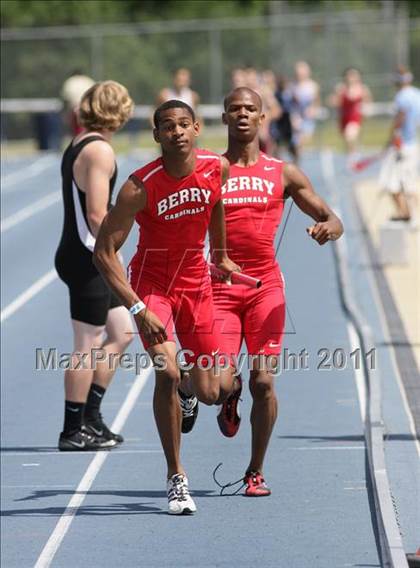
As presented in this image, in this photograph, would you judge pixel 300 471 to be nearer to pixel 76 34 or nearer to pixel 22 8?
pixel 76 34

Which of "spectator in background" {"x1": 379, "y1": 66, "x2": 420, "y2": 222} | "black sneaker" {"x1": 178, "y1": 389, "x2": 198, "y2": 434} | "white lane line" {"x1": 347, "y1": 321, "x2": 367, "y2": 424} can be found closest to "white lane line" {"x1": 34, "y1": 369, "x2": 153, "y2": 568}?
"black sneaker" {"x1": 178, "y1": 389, "x2": 198, "y2": 434}

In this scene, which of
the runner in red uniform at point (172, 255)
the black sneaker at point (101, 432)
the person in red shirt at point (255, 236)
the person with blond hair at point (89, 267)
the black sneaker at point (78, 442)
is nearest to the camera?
the runner in red uniform at point (172, 255)

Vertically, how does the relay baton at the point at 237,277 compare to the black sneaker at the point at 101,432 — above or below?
below

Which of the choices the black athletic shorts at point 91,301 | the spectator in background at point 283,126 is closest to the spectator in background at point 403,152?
the spectator in background at point 283,126

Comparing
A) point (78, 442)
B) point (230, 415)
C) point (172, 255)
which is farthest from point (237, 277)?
point (78, 442)

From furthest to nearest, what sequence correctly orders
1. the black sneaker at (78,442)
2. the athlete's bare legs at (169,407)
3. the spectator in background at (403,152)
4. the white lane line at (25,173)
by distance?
the white lane line at (25,173), the spectator in background at (403,152), the black sneaker at (78,442), the athlete's bare legs at (169,407)

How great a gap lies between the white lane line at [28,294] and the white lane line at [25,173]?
984 cm

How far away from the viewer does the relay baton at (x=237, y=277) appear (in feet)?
24.8

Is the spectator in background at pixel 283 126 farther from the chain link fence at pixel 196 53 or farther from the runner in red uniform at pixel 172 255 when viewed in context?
the runner in red uniform at pixel 172 255

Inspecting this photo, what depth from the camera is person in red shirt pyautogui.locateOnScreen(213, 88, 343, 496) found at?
776 cm

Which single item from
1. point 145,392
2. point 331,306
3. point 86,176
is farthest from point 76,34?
point 86,176

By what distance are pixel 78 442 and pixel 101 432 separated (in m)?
0.23

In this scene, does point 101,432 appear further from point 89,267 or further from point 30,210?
point 30,210

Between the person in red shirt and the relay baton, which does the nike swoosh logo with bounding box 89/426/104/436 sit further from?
the relay baton
